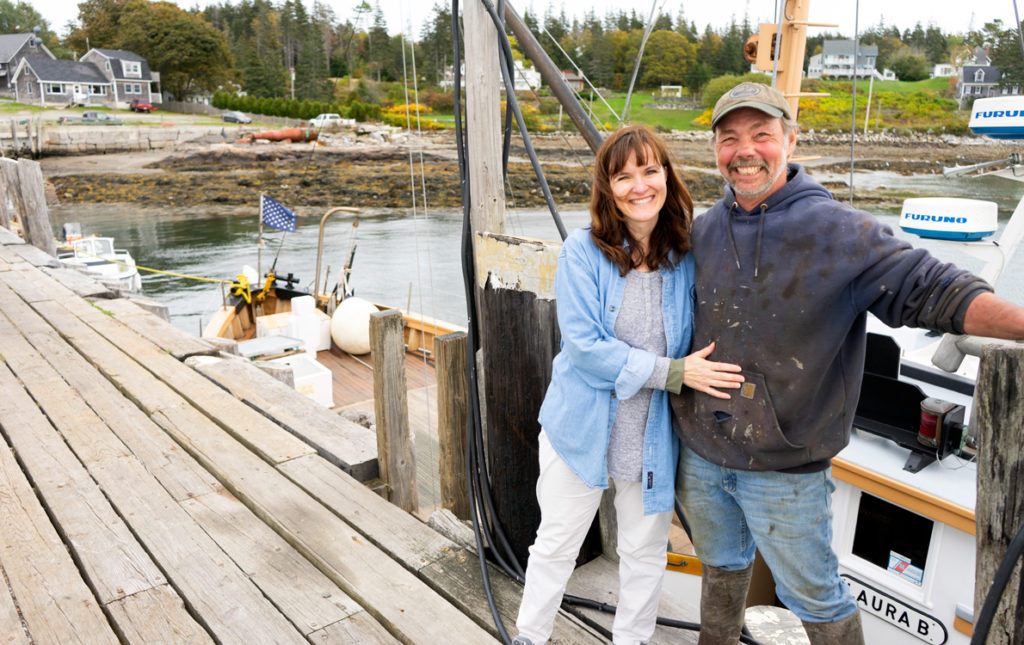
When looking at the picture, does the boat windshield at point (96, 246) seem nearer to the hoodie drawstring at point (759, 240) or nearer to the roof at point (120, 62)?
the hoodie drawstring at point (759, 240)

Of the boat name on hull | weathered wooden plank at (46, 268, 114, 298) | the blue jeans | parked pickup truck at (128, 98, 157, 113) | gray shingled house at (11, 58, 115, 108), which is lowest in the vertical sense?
the boat name on hull

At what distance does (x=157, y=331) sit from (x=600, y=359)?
4406mm

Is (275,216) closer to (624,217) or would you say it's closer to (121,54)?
(624,217)

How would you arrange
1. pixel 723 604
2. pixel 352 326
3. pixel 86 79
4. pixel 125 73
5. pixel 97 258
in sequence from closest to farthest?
1. pixel 723 604
2. pixel 352 326
3. pixel 97 258
4. pixel 86 79
5. pixel 125 73

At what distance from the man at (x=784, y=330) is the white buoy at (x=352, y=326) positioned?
939 cm

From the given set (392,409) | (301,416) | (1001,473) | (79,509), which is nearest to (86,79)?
(301,416)

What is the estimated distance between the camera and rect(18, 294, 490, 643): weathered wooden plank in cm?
226

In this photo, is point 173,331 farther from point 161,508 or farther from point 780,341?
point 780,341

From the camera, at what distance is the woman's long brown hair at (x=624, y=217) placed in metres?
1.90

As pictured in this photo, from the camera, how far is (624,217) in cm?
195

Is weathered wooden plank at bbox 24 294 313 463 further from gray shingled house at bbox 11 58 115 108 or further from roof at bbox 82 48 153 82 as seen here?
gray shingled house at bbox 11 58 115 108

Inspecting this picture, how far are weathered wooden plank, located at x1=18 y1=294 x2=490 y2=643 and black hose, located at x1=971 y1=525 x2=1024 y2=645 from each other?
1340 millimetres

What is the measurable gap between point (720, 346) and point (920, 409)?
2.18 m

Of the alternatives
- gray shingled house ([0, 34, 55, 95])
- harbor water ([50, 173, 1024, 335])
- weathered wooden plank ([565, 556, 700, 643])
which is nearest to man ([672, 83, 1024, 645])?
weathered wooden plank ([565, 556, 700, 643])
